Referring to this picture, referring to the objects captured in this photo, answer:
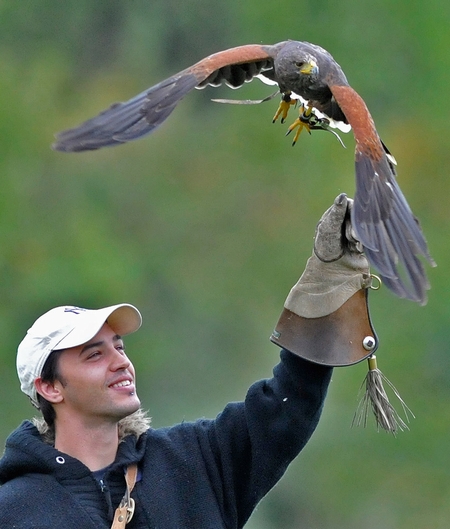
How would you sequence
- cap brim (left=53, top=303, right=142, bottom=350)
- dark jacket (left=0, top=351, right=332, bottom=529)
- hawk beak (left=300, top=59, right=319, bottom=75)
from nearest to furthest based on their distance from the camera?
dark jacket (left=0, top=351, right=332, bottom=529)
cap brim (left=53, top=303, right=142, bottom=350)
hawk beak (left=300, top=59, right=319, bottom=75)

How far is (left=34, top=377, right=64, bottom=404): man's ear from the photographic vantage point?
3.33 metres

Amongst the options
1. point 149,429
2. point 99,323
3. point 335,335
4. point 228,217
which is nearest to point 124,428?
point 149,429

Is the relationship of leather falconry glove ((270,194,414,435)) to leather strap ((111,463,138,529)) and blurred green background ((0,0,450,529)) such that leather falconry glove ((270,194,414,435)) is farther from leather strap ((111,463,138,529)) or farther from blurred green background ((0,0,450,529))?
blurred green background ((0,0,450,529))

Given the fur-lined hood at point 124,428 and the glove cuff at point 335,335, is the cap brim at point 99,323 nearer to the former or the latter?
the fur-lined hood at point 124,428

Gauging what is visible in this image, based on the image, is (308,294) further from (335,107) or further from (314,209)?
(314,209)

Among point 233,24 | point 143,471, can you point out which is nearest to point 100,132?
point 143,471

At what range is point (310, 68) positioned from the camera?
4.16 m

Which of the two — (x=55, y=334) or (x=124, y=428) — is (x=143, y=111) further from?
(x=124, y=428)

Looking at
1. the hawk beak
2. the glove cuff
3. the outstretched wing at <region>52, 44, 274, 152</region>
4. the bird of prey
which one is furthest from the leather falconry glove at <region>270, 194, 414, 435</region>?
the hawk beak

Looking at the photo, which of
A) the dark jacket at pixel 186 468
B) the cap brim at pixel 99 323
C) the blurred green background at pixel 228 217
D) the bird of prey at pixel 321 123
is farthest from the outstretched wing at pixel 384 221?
the blurred green background at pixel 228 217

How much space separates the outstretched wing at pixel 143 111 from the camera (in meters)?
3.34

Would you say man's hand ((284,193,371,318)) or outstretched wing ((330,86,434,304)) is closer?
outstretched wing ((330,86,434,304))

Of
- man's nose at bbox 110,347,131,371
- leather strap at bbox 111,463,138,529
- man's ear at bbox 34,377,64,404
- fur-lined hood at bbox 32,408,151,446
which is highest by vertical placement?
man's nose at bbox 110,347,131,371

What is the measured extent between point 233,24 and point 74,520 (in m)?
10.6
